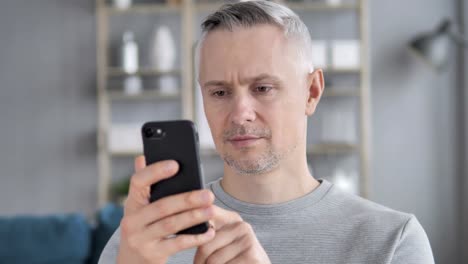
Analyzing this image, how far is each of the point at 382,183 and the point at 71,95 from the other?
2337 millimetres

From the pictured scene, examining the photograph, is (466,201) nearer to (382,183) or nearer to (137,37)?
(382,183)

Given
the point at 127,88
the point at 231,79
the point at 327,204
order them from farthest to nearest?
the point at 127,88
the point at 327,204
the point at 231,79

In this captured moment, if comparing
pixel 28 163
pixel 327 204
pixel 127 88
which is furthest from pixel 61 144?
pixel 327 204

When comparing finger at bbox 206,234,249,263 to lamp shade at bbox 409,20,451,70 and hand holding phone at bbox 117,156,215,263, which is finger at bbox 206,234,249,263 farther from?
lamp shade at bbox 409,20,451,70

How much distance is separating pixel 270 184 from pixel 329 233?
153 mm

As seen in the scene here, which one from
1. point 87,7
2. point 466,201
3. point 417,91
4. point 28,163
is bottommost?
point 466,201

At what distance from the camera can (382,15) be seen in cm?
508

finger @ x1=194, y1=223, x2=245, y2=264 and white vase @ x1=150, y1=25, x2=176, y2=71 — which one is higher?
white vase @ x1=150, y1=25, x2=176, y2=71

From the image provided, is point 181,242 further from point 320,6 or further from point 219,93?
point 320,6

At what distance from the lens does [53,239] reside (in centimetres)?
288

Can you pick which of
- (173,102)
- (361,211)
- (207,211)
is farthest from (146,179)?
(173,102)

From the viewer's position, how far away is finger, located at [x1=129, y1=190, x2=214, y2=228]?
102 cm

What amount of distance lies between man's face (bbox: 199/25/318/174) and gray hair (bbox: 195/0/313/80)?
1 centimetres

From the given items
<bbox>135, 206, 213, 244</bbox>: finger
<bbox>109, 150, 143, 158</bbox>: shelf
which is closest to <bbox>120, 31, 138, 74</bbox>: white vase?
<bbox>109, 150, 143, 158</bbox>: shelf
